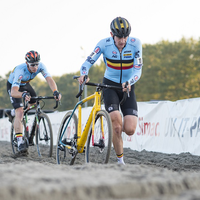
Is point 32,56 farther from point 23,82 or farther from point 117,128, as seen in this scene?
point 117,128

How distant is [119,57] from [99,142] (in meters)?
1.43

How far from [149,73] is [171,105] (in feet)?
142

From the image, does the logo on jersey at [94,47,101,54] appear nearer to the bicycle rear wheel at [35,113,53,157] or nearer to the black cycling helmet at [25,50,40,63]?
the black cycling helmet at [25,50,40,63]

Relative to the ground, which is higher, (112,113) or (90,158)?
(112,113)

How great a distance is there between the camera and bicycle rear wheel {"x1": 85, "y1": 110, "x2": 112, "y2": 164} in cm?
504

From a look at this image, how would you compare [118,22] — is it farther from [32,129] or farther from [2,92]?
[2,92]

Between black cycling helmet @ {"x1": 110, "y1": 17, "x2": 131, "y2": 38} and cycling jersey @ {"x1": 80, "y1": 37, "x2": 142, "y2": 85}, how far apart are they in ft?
0.85

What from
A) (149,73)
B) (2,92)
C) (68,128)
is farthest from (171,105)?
(2,92)

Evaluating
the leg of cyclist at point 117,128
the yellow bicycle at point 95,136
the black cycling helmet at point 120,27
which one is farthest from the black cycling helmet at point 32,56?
the leg of cyclist at point 117,128

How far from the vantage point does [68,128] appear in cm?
668

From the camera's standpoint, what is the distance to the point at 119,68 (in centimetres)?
594

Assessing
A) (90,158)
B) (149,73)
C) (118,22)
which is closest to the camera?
(90,158)

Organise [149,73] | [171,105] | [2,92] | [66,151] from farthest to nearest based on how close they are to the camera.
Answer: [2,92] → [149,73] → [171,105] → [66,151]

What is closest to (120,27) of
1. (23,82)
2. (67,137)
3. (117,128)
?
(117,128)
